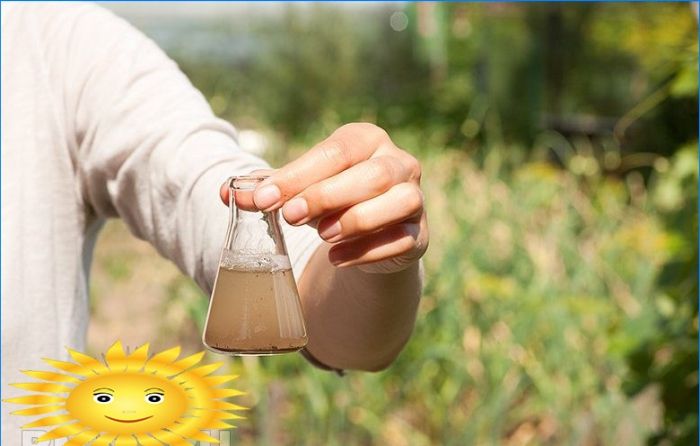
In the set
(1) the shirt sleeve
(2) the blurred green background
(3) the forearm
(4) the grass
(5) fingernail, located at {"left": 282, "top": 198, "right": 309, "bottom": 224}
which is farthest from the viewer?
(4) the grass

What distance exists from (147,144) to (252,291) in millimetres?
503

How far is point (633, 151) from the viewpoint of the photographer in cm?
716

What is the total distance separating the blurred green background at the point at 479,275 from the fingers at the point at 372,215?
1.17m

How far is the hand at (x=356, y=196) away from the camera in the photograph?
0.62 metres

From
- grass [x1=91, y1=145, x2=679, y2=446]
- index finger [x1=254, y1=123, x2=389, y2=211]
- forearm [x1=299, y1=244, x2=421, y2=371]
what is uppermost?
index finger [x1=254, y1=123, x2=389, y2=211]

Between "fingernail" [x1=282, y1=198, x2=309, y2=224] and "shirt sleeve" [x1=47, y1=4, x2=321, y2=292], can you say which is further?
"shirt sleeve" [x1=47, y1=4, x2=321, y2=292]

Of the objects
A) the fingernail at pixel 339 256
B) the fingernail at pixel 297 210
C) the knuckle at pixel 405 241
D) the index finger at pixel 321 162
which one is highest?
the index finger at pixel 321 162

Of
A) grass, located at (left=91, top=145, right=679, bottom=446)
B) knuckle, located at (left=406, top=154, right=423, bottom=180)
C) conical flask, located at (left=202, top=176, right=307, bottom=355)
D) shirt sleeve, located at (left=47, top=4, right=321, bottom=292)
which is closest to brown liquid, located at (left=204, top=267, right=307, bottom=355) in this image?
conical flask, located at (left=202, top=176, right=307, bottom=355)

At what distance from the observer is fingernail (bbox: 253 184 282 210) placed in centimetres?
62

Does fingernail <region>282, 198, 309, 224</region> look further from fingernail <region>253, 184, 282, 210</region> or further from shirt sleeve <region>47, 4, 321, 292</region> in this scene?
shirt sleeve <region>47, 4, 321, 292</region>

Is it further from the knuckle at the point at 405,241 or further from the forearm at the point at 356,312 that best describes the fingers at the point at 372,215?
the forearm at the point at 356,312

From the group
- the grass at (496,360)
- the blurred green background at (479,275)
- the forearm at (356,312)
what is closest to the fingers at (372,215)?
the forearm at (356,312)

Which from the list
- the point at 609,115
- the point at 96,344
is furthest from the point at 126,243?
the point at 609,115

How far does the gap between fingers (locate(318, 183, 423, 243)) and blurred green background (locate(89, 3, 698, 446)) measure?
1.17 meters
